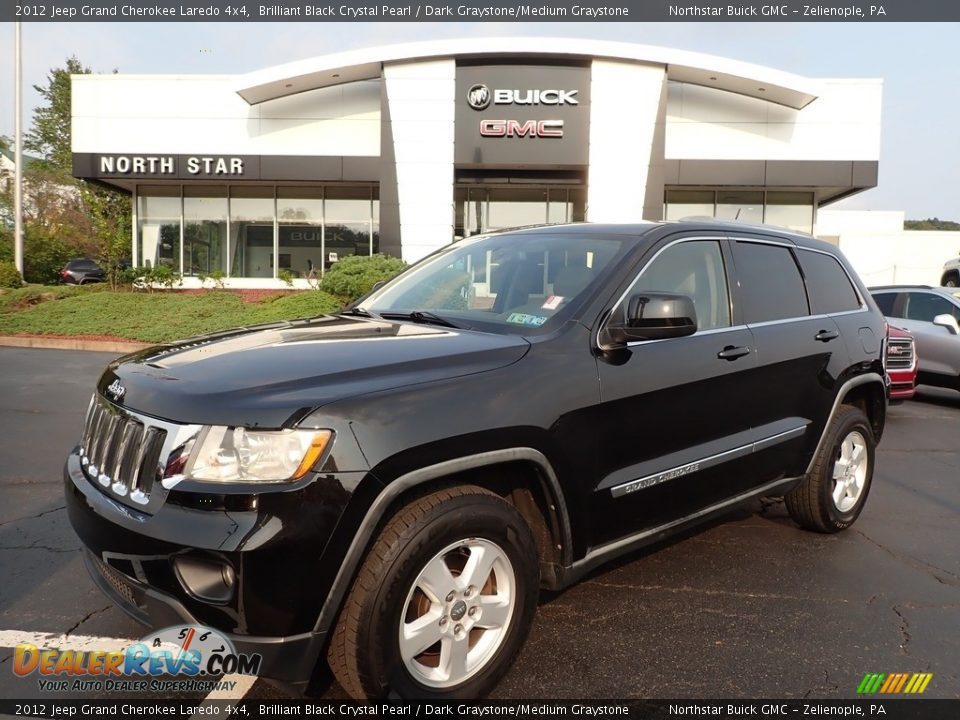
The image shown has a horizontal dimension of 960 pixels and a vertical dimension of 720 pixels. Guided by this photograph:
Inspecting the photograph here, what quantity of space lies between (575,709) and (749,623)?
1.15 metres

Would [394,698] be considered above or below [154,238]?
below

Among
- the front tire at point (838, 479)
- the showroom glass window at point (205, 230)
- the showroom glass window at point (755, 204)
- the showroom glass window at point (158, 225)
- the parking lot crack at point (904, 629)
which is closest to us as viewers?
the parking lot crack at point (904, 629)

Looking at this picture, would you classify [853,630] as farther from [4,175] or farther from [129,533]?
[4,175]

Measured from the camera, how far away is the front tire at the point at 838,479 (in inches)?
175

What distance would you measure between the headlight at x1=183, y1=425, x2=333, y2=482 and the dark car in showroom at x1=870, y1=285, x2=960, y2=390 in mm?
10432

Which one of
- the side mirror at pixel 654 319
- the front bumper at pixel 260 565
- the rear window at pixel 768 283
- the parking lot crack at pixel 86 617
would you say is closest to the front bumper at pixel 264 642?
the front bumper at pixel 260 565

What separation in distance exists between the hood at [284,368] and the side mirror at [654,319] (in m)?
0.48

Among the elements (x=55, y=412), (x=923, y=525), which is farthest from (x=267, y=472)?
(x=55, y=412)

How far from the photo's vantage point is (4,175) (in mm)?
39406

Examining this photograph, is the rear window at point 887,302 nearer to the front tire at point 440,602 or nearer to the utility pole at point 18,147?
the front tire at point 440,602

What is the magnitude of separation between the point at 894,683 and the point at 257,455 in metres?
2.65

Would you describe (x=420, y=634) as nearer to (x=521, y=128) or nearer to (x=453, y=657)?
(x=453, y=657)

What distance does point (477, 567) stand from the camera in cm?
Answer: 260

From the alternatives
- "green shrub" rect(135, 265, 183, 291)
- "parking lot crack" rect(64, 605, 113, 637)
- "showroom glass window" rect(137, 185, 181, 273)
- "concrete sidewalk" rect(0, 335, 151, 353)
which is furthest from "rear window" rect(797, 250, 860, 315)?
"showroom glass window" rect(137, 185, 181, 273)
